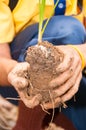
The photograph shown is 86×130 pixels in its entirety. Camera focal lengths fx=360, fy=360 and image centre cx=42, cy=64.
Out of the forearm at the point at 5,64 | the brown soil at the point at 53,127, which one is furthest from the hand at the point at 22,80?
the brown soil at the point at 53,127

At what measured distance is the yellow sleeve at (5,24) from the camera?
1.31 metres

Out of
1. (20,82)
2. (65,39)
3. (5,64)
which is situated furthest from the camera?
(65,39)

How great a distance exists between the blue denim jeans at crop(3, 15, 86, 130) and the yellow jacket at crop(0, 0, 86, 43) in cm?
4

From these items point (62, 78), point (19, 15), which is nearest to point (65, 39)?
point (19, 15)

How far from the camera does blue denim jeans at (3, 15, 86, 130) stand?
129cm

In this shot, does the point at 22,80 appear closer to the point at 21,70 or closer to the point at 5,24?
the point at 21,70

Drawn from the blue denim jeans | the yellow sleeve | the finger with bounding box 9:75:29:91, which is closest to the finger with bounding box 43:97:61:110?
the finger with bounding box 9:75:29:91

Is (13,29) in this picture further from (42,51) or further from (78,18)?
(42,51)

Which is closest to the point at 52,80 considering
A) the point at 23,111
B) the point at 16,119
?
the point at 23,111

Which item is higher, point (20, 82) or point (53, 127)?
point (20, 82)

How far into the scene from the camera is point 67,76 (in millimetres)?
1011

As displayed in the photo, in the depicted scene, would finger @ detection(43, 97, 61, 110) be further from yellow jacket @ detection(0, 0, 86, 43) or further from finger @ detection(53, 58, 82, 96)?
yellow jacket @ detection(0, 0, 86, 43)

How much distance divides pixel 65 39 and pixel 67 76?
12.0 inches

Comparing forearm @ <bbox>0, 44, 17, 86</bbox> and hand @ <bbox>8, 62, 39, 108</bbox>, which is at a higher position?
hand @ <bbox>8, 62, 39, 108</bbox>
